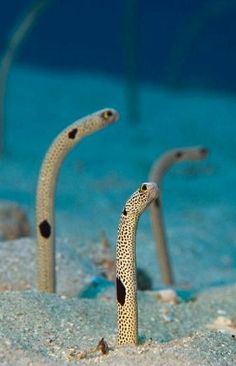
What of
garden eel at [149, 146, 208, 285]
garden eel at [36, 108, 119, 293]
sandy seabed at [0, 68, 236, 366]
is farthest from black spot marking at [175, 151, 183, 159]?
garden eel at [36, 108, 119, 293]

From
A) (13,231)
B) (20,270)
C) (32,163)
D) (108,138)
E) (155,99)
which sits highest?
(155,99)

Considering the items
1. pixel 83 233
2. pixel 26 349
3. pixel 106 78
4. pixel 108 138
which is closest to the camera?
pixel 26 349

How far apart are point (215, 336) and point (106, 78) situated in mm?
15356

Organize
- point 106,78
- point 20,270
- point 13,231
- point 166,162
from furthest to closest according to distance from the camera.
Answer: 1. point 106,78
2. point 13,231
3. point 166,162
4. point 20,270

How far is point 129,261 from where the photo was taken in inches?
95.9

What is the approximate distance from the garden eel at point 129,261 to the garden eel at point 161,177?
1907 mm

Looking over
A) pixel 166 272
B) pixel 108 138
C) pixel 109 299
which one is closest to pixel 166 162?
pixel 166 272

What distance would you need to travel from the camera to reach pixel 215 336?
259cm

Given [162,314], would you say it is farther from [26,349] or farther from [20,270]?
[26,349]

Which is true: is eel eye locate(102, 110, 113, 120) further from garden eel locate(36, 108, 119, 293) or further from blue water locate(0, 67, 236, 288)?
blue water locate(0, 67, 236, 288)

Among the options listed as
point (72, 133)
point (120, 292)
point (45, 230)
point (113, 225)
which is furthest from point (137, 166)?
point (120, 292)

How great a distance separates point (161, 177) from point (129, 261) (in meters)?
2.30

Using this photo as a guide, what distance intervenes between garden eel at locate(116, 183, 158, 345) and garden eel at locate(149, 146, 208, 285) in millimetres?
1907

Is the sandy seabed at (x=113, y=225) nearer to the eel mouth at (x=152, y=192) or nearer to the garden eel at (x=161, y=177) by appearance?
the garden eel at (x=161, y=177)
